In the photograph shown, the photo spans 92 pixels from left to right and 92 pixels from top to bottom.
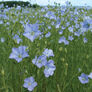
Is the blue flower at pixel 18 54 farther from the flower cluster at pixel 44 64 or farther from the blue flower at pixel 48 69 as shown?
the blue flower at pixel 48 69

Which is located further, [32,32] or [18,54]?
[32,32]

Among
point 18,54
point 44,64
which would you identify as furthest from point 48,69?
point 18,54

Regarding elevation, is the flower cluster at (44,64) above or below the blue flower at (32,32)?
below

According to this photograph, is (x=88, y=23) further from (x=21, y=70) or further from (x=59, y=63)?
(x=21, y=70)

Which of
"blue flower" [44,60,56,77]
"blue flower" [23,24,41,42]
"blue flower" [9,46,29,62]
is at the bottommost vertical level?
"blue flower" [44,60,56,77]

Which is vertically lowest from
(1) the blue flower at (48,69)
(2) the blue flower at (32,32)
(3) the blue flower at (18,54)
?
(1) the blue flower at (48,69)

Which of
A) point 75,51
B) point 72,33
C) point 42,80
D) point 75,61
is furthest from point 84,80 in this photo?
point 72,33

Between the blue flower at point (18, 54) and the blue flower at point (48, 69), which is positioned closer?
the blue flower at point (18, 54)

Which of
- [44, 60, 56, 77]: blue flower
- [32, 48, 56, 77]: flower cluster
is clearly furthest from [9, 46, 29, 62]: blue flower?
[44, 60, 56, 77]: blue flower

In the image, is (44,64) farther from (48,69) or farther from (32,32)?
(32,32)

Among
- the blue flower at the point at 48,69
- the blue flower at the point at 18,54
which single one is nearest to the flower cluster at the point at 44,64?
the blue flower at the point at 48,69

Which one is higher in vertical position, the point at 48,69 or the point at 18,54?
the point at 18,54

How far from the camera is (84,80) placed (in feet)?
4.88

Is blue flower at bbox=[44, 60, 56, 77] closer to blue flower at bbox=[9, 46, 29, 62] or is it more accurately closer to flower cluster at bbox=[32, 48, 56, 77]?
flower cluster at bbox=[32, 48, 56, 77]
